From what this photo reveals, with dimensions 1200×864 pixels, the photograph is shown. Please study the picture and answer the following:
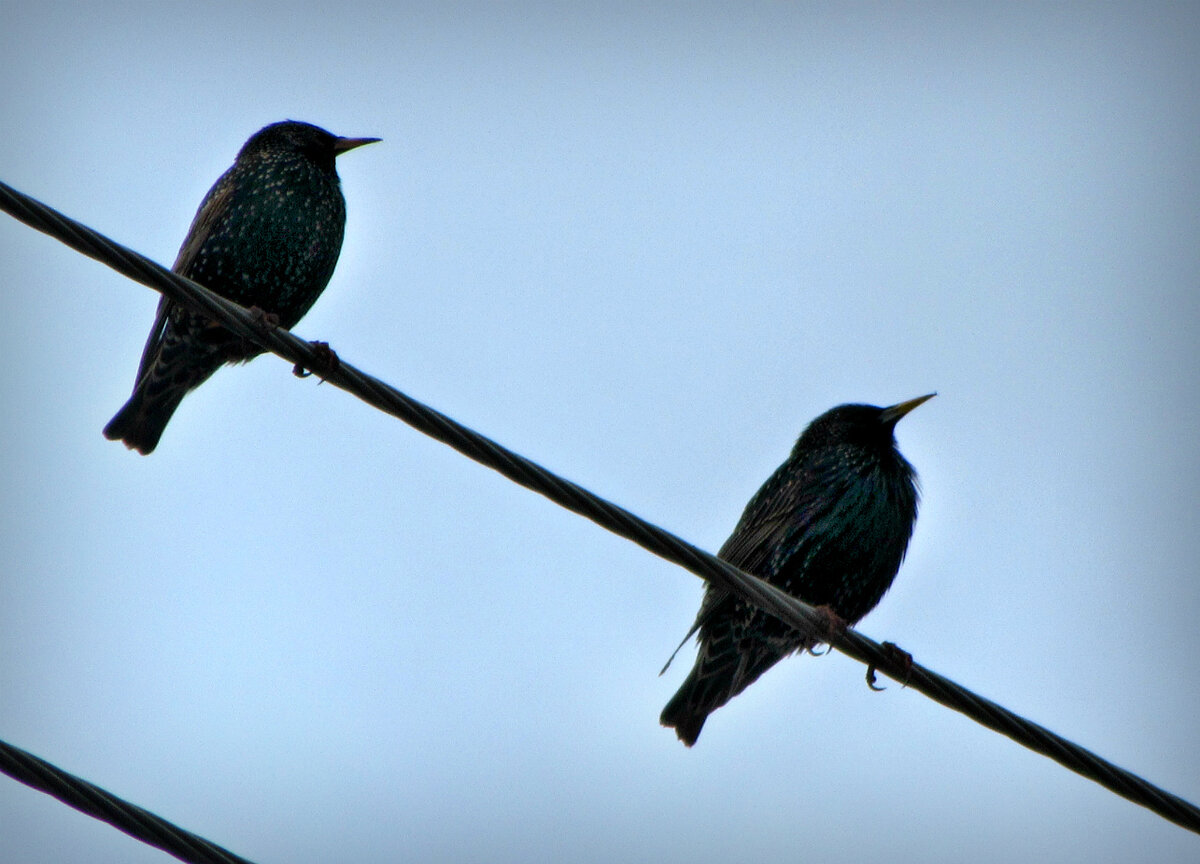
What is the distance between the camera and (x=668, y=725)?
5383mm

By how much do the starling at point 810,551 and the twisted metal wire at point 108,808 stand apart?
8.87ft

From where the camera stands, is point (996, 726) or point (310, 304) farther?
point (310, 304)

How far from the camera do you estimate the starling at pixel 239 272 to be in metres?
5.71

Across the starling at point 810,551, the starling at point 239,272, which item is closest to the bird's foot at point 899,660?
the starling at point 810,551

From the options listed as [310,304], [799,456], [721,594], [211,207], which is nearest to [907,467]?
[799,456]

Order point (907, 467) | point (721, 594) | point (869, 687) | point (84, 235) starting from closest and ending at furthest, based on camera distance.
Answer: point (84, 235) < point (869, 687) < point (721, 594) < point (907, 467)

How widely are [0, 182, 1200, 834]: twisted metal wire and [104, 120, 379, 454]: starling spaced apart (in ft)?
7.35

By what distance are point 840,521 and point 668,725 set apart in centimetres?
93

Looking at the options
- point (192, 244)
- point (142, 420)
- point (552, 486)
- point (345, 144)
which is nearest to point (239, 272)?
point (192, 244)

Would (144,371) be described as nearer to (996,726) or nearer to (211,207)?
(211,207)

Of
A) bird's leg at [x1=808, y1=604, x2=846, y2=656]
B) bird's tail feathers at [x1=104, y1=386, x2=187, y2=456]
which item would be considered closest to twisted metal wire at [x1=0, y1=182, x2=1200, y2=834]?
bird's leg at [x1=808, y1=604, x2=846, y2=656]

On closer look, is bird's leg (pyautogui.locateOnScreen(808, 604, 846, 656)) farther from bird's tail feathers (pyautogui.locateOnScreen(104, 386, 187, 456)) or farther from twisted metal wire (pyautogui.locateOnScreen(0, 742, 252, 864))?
bird's tail feathers (pyautogui.locateOnScreen(104, 386, 187, 456))

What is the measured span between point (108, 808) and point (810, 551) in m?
3.22

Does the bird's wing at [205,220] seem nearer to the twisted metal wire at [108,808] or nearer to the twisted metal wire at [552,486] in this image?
the twisted metal wire at [552,486]
